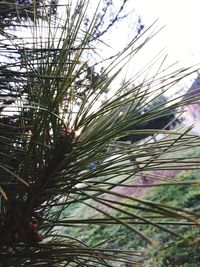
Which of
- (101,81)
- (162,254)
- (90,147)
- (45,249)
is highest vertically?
(101,81)

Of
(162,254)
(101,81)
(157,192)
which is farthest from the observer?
(157,192)

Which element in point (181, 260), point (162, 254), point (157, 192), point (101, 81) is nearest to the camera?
point (101, 81)

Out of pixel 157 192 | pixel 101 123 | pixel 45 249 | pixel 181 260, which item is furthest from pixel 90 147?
pixel 157 192

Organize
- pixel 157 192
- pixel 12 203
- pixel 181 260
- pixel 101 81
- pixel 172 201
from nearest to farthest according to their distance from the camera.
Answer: pixel 12 203 → pixel 101 81 → pixel 181 260 → pixel 172 201 → pixel 157 192

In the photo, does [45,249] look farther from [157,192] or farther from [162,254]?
[157,192]

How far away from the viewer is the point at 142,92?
0.57 m

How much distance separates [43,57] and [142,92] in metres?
0.18

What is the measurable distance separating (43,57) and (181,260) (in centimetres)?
298

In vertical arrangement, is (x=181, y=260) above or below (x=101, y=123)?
below

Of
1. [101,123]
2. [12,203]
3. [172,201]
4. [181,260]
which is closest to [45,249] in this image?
[12,203]

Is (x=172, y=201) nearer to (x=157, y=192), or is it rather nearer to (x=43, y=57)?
(x=157, y=192)

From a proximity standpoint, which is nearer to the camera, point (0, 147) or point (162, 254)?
point (0, 147)

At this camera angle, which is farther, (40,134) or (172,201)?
(172,201)

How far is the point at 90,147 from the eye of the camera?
543 mm
